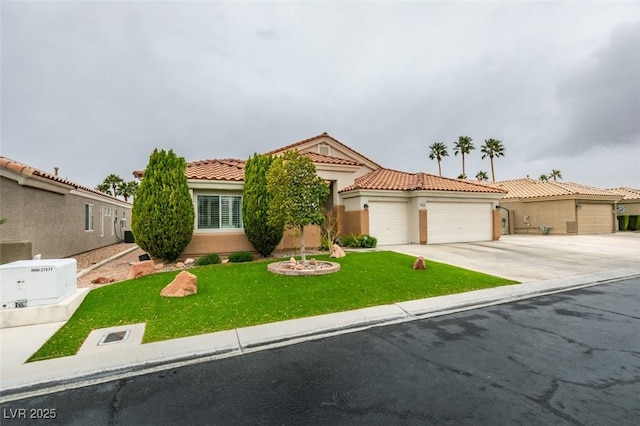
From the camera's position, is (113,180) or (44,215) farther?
(113,180)

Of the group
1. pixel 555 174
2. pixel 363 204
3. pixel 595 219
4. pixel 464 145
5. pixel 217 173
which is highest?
pixel 464 145

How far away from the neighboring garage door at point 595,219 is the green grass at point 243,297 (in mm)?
22911

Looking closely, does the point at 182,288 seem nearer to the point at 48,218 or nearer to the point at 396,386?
the point at 396,386

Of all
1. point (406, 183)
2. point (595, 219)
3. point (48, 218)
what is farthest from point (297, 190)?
point (595, 219)

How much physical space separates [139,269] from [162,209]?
101 inches

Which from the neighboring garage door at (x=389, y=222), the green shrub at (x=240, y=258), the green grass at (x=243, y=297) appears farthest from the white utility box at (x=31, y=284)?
the neighboring garage door at (x=389, y=222)

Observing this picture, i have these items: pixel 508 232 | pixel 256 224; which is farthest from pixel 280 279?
pixel 508 232

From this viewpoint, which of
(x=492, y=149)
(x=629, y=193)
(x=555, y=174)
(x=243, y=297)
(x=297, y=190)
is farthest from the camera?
(x=555, y=174)

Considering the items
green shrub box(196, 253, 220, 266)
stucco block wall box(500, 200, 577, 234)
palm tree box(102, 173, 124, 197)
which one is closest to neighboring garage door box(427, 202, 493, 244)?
stucco block wall box(500, 200, 577, 234)

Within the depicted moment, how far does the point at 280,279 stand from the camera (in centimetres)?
927

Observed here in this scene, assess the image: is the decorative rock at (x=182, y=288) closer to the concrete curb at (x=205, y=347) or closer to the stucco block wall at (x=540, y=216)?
the concrete curb at (x=205, y=347)

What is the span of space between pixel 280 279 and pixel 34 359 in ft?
18.7

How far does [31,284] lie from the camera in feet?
20.3

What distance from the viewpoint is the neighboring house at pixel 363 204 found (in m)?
13.9
